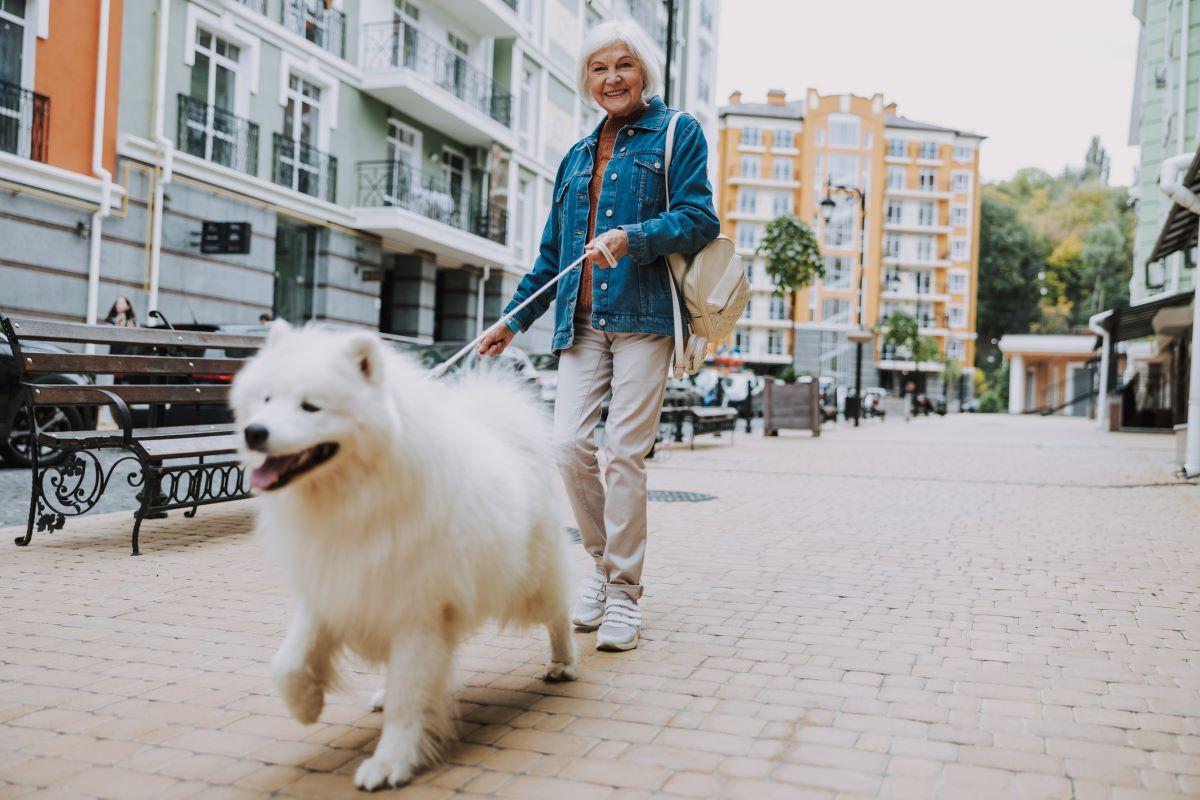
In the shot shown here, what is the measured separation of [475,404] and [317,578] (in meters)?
0.82

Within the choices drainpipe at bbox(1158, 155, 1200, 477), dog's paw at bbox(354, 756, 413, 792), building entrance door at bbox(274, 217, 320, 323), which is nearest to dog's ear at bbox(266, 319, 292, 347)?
dog's paw at bbox(354, 756, 413, 792)

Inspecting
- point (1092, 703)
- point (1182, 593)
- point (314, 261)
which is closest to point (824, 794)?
point (1092, 703)

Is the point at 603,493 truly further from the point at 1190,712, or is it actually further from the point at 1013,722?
the point at 1190,712

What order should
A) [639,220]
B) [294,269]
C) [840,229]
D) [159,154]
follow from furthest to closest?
[840,229] → [294,269] → [159,154] → [639,220]

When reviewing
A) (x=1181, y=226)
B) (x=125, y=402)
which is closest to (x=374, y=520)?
(x=125, y=402)

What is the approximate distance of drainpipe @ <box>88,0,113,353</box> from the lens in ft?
52.3

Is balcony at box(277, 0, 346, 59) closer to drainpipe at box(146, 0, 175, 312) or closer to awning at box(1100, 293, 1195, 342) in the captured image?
drainpipe at box(146, 0, 175, 312)

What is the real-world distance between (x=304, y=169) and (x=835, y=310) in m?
64.7

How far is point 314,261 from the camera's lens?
2164 cm

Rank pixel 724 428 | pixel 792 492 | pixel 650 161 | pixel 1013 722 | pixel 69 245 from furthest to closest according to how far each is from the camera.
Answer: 1. pixel 724 428
2. pixel 69 245
3. pixel 792 492
4. pixel 650 161
5. pixel 1013 722

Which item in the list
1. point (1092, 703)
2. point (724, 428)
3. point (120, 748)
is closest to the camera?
point (120, 748)

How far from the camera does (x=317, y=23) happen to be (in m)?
21.4

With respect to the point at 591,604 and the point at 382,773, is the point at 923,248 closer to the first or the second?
the point at 591,604

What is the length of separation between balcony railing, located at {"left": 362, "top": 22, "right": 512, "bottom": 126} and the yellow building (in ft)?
171
